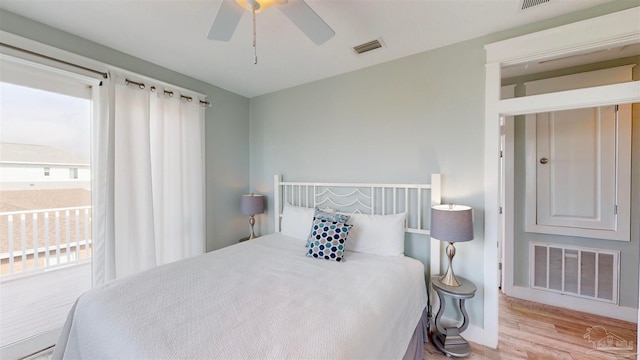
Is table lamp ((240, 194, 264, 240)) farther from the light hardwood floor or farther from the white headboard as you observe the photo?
the light hardwood floor

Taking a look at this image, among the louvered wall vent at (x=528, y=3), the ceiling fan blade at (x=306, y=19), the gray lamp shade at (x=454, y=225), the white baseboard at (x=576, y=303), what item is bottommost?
the white baseboard at (x=576, y=303)

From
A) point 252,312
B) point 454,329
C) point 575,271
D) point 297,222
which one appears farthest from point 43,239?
point 575,271

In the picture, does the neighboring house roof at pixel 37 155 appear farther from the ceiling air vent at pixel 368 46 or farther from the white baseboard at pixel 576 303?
the white baseboard at pixel 576 303

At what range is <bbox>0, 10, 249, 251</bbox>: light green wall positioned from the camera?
2.71m

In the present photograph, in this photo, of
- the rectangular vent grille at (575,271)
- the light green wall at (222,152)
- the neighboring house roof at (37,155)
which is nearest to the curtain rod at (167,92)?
the light green wall at (222,152)

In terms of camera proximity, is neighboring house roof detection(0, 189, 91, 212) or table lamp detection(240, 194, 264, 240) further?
table lamp detection(240, 194, 264, 240)

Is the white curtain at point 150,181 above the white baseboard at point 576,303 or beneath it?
above

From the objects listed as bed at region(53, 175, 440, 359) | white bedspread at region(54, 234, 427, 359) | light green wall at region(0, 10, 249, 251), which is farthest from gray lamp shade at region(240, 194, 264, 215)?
white bedspread at region(54, 234, 427, 359)

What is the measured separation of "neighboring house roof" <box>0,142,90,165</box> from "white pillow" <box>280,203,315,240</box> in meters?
1.94

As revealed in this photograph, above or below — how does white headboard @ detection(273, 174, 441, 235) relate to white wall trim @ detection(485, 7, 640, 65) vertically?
below

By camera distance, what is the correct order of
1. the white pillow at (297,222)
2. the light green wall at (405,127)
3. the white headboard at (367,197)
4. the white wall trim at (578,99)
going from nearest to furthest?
the white wall trim at (578,99) < the light green wall at (405,127) < the white headboard at (367,197) < the white pillow at (297,222)

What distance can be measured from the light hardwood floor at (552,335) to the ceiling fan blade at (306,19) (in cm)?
242

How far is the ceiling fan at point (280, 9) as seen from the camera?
1273mm

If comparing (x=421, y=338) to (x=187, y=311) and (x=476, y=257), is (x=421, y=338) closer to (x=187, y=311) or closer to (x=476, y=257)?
(x=476, y=257)
